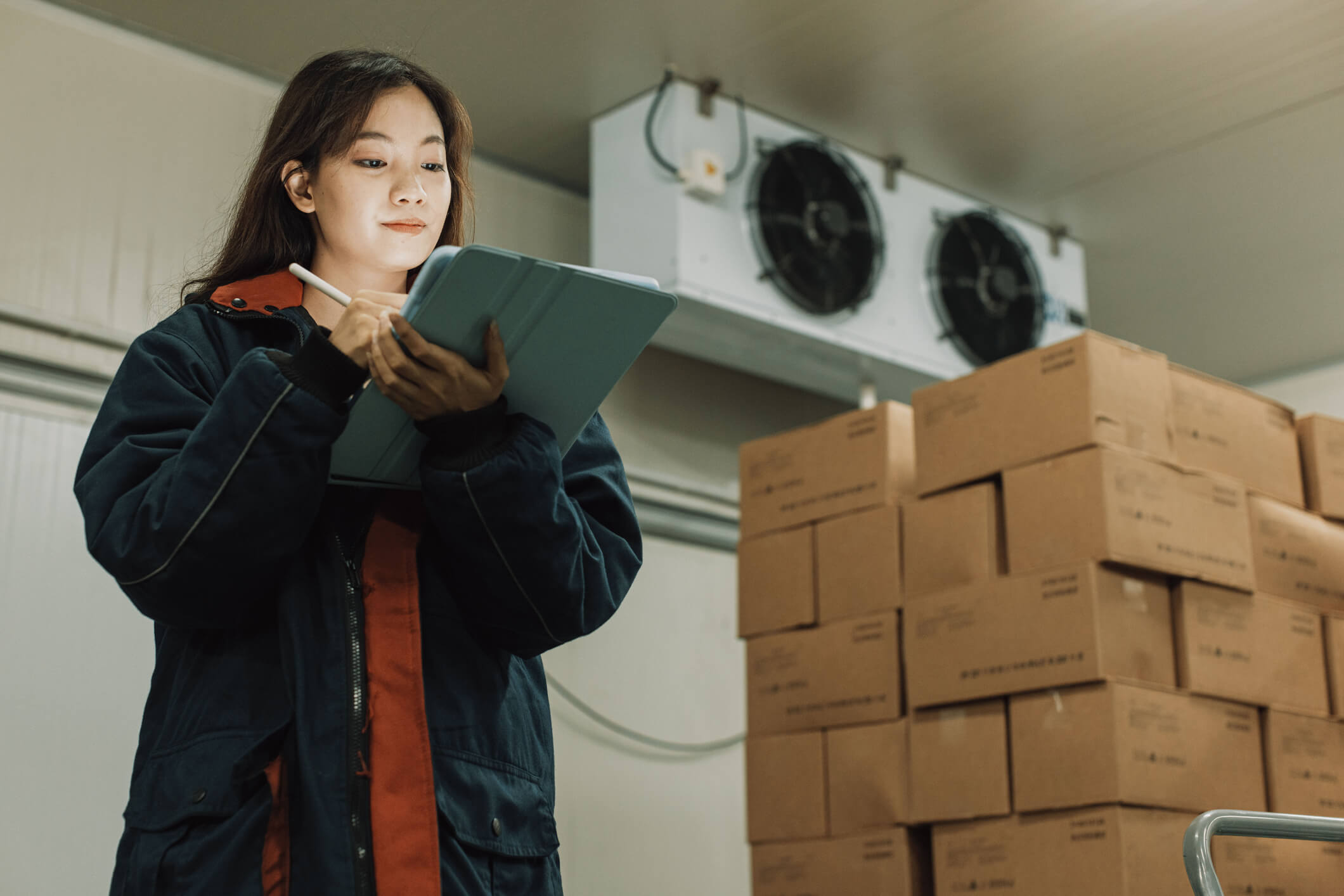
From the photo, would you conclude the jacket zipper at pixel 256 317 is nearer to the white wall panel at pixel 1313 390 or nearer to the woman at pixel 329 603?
the woman at pixel 329 603

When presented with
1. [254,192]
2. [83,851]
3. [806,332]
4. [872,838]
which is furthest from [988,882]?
[254,192]

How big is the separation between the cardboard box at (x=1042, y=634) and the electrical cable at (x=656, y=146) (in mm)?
1077

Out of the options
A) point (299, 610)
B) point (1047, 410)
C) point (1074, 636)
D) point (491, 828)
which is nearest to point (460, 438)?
point (299, 610)

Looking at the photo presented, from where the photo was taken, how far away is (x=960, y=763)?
2305mm

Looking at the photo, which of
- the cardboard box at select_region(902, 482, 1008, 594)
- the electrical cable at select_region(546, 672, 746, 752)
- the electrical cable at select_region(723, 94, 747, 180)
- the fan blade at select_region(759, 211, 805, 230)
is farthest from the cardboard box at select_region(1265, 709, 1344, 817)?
the electrical cable at select_region(723, 94, 747, 180)

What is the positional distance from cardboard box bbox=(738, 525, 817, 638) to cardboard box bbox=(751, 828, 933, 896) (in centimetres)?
42

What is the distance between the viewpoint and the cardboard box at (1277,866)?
2.18m

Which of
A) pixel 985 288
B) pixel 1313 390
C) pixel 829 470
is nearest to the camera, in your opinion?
pixel 829 470

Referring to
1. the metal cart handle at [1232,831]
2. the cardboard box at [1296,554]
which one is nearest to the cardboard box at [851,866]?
the cardboard box at [1296,554]

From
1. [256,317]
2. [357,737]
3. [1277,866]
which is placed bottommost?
[1277,866]

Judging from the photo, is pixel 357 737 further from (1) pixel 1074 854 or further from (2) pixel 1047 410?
(2) pixel 1047 410

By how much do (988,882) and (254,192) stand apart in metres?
1.66

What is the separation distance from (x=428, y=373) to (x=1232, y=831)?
1.05 meters

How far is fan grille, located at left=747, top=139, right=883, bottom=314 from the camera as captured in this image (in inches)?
117
